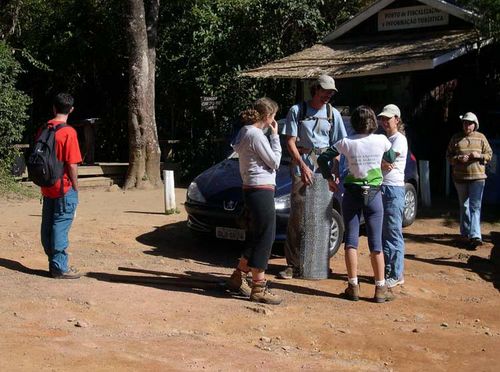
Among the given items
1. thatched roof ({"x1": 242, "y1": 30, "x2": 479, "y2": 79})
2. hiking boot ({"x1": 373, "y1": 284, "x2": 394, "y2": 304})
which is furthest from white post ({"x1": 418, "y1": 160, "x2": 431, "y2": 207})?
hiking boot ({"x1": 373, "y1": 284, "x2": 394, "y2": 304})

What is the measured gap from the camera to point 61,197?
24.7 feet

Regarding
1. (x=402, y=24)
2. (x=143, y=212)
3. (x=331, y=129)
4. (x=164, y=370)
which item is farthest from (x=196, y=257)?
(x=402, y=24)

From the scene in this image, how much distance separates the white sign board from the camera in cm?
1625

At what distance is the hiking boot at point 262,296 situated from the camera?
712cm

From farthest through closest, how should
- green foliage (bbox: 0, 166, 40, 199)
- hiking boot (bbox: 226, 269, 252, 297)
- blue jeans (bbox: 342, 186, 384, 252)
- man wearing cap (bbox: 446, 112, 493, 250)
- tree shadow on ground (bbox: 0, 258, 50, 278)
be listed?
green foliage (bbox: 0, 166, 40, 199)
man wearing cap (bbox: 446, 112, 493, 250)
tree shadow on ground (bbox: 0, 258, 50, 278)
hiking boot (bbox: 226, 269, 252, 297)
blue jeans (bbox: 342, 186, 384, 252)

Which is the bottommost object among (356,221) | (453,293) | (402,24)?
(453,293)

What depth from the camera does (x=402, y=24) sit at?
55.3ft

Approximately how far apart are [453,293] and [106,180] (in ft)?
32.2

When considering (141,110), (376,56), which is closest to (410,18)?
(376,56)

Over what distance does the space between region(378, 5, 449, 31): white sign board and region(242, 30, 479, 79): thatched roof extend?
25cm

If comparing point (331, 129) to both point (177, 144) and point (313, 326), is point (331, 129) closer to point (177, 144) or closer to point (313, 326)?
point (313, 326)

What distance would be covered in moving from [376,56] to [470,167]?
5.97 metres

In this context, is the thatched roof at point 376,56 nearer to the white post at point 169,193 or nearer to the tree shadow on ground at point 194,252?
the white post at point 169,193

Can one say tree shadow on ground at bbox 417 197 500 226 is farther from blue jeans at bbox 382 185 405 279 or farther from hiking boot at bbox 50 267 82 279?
hiking boot at bbox 50 267 82 279
